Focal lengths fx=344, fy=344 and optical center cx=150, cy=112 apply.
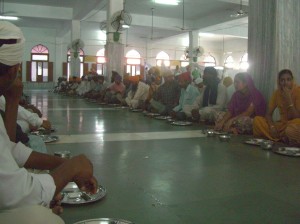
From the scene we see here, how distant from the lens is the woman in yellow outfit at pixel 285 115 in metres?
4.38

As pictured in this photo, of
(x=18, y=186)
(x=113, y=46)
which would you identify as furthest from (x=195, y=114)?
(x=18, y=186)

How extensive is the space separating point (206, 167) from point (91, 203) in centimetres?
138

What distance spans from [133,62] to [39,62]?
6.24m

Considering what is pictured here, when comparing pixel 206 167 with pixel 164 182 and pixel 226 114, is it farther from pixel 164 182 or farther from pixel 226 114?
pixel 226 114

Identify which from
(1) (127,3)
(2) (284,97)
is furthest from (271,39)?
(1) (127,3)

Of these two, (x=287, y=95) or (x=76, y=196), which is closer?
(x=76, y=196)

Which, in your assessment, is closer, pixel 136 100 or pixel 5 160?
pixel 5 160

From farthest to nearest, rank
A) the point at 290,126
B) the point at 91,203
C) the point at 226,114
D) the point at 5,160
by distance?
1. the point at 226,114
2. the point at 290,126
3. the point at 91,203
4. the point at 5,160

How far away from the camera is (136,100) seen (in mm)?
9227

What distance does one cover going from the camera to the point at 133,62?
23969 millimetres

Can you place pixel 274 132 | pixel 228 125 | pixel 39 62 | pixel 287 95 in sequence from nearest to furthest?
pixel 287 95 → pixel 274 132 → pixel 228 125 → pixel 39 62

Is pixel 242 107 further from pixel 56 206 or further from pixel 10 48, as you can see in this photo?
pixel 10 48

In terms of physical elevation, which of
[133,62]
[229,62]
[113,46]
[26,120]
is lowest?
[26,120]

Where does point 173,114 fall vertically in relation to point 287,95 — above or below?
below
